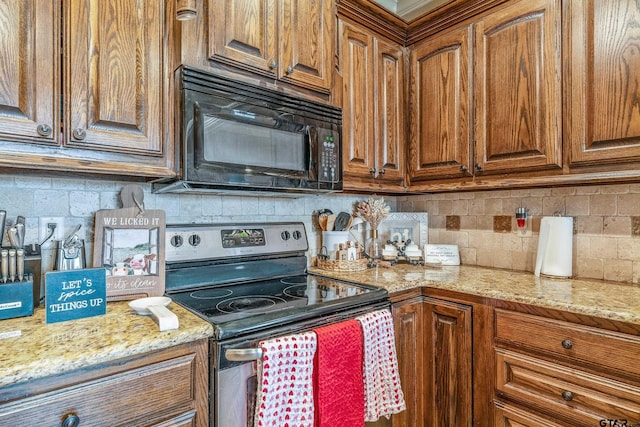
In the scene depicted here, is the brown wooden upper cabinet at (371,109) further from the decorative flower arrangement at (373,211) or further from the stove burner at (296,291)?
the stove burner at (296,291)

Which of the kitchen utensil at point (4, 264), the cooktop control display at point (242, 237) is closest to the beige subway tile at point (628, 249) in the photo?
the cooktop control display at point (242, 237)

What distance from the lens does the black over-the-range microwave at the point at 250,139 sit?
125 cm

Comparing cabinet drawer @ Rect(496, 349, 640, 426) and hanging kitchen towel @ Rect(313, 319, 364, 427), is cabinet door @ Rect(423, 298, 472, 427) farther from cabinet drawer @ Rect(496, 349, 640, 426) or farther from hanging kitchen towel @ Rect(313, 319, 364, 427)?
hanging kitchen towel @ Rect(313, 319, 364, 427)

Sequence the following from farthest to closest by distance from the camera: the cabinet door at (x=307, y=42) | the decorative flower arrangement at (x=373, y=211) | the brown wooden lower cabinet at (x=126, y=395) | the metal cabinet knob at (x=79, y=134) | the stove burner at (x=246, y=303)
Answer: the decorative flower arrangement at (x=373, y=211) < the cabinet door at (x=307, y=42) < the stove burner at (x=246, y=303) < the metal cabinet knob at (x=79, y=134) < the brown wooden lower cabinet at (x=126, y=395)

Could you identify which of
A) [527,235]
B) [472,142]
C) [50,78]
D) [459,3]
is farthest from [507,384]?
[50,78]

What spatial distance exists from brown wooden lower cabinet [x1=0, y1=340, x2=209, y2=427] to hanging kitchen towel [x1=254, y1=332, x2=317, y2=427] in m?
0.17

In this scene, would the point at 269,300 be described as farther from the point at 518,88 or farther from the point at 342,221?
the point at 518,88

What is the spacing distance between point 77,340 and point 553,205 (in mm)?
2118

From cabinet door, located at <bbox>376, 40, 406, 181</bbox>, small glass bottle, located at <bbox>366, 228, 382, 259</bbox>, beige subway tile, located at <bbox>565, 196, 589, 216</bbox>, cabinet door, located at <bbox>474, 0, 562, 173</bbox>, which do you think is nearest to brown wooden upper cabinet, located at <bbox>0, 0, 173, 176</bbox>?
cabinet door, located at <bbox>376, 40, 406, 181</bbox>

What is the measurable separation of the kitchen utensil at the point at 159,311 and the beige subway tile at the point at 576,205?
6.24ft

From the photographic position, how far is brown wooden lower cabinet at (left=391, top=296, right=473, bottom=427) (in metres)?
1.55

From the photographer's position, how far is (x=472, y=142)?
1.83 metres

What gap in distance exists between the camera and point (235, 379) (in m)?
1.03

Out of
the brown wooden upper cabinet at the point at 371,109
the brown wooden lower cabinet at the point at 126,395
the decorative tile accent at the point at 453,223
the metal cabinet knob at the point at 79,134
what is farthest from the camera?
the decorative tile accent at the point at 453,223
